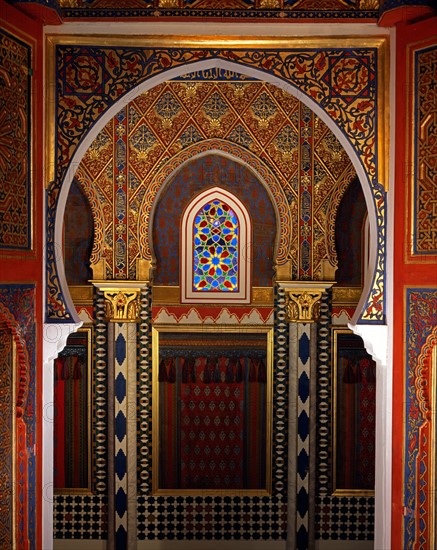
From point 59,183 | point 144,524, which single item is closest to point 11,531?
point 59,183

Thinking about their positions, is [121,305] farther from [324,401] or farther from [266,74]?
[266,74]

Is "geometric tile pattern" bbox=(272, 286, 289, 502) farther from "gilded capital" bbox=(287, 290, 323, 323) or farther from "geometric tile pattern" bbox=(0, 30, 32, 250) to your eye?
"geometric tile pattern" bbox=(0, 30, 32, 250)

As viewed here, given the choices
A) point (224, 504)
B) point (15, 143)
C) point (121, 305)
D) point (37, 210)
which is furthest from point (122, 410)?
point (15, 143)

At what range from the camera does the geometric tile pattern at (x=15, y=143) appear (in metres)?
3.45

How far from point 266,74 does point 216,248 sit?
7.90 ft

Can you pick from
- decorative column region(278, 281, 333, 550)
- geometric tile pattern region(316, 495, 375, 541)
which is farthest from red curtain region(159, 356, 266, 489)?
geometric tile pattern region(316, 495, 375, 541)

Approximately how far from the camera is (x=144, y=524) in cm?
610

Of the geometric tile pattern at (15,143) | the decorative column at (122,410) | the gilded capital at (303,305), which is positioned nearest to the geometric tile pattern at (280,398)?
the gilded capital at (303,305)

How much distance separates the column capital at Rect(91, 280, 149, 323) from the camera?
5.95 metres

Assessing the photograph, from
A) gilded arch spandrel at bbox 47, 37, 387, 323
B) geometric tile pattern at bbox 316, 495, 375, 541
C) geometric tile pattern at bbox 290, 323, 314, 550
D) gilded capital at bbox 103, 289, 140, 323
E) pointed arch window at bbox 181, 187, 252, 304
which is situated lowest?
geometric tile pattern at bbox 316, 495, 375, 541

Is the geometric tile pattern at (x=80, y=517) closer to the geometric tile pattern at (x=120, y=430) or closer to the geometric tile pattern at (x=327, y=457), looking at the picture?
the geometric tile pattern at (x=120, y=430)

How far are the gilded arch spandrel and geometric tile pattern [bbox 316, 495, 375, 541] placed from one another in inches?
111

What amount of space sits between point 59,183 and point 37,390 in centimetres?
109

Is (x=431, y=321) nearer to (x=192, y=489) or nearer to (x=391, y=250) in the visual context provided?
(x=391, y=250)
